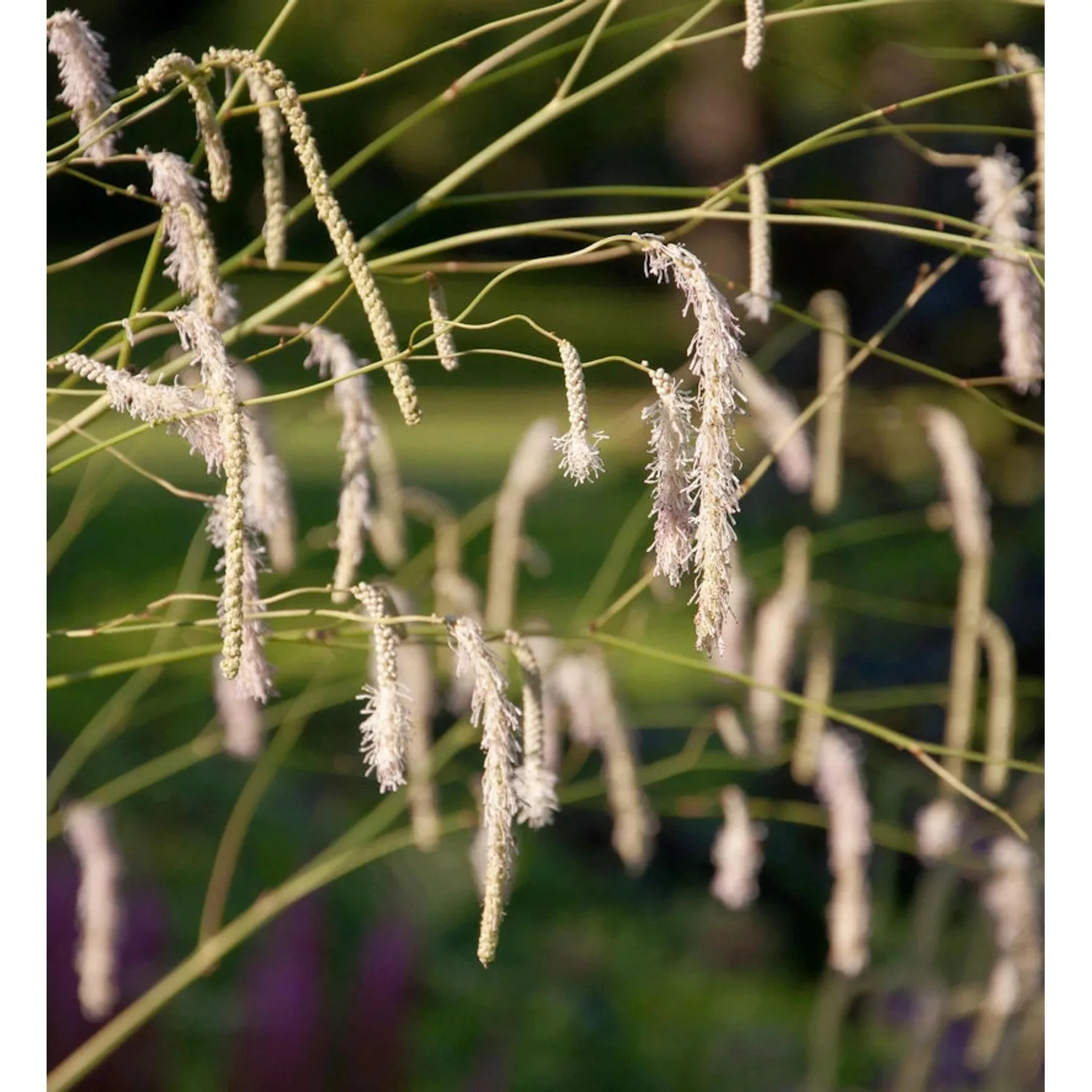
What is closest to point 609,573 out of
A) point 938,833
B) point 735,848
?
point 735,848

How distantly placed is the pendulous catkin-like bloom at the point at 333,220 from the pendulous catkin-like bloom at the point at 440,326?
0.01 meters

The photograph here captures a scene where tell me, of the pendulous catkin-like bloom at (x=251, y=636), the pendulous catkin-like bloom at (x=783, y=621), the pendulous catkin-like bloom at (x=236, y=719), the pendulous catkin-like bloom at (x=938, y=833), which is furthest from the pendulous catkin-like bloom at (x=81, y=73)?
the pendulous catkin-like bloom at (x=938, y=833)

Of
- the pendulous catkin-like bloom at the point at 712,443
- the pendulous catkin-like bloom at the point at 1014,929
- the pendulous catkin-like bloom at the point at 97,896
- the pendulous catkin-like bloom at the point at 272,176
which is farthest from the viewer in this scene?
the pendulous catkin-like bloom at the point at 1014,929

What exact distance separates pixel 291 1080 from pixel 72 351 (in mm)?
671

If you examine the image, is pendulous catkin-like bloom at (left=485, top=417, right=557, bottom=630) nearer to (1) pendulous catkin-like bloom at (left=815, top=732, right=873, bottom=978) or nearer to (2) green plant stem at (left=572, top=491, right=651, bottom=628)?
(2) green plant stem at (left=572, top=491, right=651, bottom=628)

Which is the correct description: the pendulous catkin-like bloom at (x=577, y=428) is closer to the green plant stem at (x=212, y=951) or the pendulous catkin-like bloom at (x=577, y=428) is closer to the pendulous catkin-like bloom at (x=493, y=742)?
the pendulous catkin-like bloom at (x=493, y=742)

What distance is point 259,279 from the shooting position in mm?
2145

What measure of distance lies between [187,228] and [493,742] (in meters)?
0.19

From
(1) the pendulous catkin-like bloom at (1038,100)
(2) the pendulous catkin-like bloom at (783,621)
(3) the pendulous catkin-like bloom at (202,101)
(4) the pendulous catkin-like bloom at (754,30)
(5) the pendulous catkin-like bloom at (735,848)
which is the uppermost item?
(1) the pendulous catkin-like bloom at (1038,100)

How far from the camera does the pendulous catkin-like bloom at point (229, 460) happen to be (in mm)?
339

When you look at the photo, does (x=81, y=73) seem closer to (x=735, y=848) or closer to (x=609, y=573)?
(x=609, y=573)
